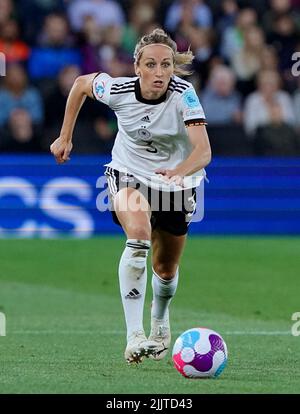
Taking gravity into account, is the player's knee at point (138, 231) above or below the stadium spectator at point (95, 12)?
below

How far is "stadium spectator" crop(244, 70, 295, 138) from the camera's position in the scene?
1777cm

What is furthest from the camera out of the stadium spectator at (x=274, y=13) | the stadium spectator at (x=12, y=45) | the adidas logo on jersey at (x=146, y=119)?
the stadium spectator at (x=274, y=13)

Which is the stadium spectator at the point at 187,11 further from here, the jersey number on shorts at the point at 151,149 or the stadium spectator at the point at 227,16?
the jersey number on shorts at the point at 151,149

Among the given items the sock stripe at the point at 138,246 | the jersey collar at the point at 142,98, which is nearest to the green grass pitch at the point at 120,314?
the sock stripe at the point at 138,246

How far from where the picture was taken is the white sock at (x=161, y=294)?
8.59 metres

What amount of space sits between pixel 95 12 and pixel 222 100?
8.05 feet

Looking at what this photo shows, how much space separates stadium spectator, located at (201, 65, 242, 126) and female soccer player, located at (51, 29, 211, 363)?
9383 millimetres

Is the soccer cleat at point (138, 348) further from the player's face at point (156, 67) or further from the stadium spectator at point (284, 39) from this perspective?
the stadium spectator at point (284, 39)

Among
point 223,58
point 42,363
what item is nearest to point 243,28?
point 223,58

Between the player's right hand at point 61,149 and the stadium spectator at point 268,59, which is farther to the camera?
the stadium spectator at point 268,59

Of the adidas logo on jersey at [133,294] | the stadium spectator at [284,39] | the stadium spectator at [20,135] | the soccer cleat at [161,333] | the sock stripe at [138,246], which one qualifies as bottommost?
the soccer cleat at [161,333]

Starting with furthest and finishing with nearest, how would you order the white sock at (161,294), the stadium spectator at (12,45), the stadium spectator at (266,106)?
the stadium spectator at (266,106) → the stadium spectator at (12,45) → the white sock at (161,294)

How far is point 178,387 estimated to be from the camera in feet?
22.2

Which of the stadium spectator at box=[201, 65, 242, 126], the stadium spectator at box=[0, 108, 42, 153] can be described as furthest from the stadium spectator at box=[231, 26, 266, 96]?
the stadium spectator at box=[0, 108, 42, 153]
